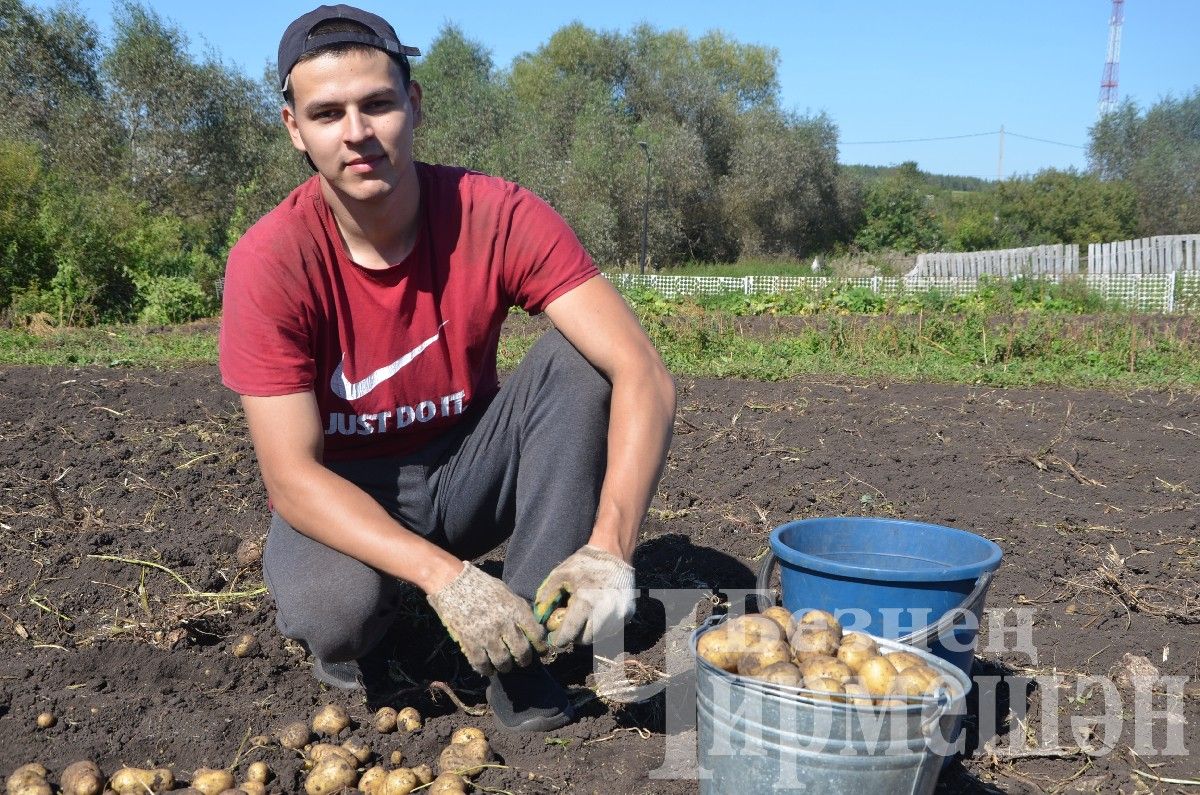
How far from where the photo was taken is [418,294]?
226 centimetres

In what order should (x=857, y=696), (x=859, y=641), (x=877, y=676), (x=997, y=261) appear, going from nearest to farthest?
(x=857, y=696) < (x=877, y=676) < (x=859, y=641) < (x=997, y=261)

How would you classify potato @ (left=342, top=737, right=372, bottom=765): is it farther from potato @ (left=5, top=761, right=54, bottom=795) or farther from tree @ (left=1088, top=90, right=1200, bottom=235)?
tree @ (left=1088, top=90, right=1200, bottom=235)

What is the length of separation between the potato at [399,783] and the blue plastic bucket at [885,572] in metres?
0.86

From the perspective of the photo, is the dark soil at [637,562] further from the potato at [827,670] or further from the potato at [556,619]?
the potato at [827,670]

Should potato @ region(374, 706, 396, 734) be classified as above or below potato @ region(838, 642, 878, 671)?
below

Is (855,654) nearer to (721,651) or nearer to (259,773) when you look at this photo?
(721,651)

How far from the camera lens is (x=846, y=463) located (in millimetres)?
4156

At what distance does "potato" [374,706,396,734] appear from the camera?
218cm

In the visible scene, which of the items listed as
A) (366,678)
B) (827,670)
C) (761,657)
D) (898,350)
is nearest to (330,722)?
(366,678)

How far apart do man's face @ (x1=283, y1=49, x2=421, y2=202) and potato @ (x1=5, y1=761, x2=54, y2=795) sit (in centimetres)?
129

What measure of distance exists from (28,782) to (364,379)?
1.01m

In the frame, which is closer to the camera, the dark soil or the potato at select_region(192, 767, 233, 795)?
the potato at select_region(192, 767, 233, 795)

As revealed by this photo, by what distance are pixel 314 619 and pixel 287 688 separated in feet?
1.34

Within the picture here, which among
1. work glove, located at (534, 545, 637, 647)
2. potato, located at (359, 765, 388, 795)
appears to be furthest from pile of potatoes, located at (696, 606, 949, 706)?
potato, located at (359, 765, 388, 795)
